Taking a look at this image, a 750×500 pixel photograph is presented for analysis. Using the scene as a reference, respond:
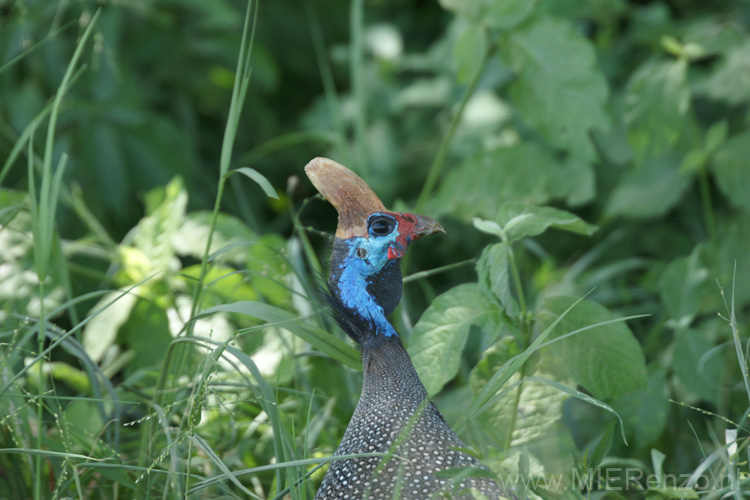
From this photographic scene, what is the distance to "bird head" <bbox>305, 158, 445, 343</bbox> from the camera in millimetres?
1517

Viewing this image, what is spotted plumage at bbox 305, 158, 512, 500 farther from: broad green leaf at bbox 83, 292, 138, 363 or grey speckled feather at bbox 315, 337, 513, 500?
broad green leaf at bbox 83, 292, 138, 363

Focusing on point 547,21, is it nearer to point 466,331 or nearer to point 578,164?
point 578,164

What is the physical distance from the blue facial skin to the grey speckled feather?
5cm

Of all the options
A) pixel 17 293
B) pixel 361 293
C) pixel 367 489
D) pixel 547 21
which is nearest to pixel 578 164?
pixel 547 21

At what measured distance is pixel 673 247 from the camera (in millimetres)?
2924

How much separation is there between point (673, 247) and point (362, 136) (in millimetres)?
1295

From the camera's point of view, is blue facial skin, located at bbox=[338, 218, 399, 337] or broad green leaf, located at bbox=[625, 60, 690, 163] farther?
broad green leaf, located at bbox=[625, 60, 690, 163]

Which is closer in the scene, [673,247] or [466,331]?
[466,331]

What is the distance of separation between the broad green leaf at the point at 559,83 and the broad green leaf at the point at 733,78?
61 cm

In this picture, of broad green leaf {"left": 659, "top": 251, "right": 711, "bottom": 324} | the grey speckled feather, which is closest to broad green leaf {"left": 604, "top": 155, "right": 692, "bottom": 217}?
broad green leaf {"left": 659, "top": 251, "right": 711, "bottom": 324}

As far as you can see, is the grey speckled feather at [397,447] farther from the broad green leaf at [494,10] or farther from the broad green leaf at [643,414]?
the broad green leaf at [494,10]

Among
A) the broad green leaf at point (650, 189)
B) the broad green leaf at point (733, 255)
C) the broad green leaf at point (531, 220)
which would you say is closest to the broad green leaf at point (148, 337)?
the broad green leaf at point (531, 220)

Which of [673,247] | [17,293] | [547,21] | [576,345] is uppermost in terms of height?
[547,21]

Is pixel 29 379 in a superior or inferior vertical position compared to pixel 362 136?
inferior
